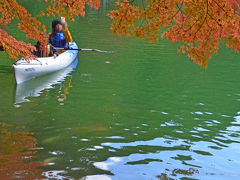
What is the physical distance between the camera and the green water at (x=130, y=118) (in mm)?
6758

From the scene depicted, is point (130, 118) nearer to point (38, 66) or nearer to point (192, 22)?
point (192, 22)

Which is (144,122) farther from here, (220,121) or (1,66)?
(1,66)

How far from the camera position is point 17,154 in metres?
6.86

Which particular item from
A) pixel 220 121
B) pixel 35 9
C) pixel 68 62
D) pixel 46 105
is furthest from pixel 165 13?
pixel 35 9

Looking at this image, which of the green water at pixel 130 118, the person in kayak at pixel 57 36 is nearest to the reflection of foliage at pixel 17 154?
the green water at pixel 130 118

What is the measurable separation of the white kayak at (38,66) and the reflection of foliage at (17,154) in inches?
172

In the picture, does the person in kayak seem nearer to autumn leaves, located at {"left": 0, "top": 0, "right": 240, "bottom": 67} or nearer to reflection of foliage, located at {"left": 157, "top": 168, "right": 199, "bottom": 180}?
autumn leaves, located at {"left": 0, "top": 0, "right": 240, "bottom": 67}

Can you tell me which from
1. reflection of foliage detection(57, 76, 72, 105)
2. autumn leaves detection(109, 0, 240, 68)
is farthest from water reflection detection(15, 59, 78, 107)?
autumn leaves detection(109, 0, 240, 68)

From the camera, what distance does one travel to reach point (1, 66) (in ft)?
49.0

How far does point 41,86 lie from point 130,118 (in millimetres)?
4338

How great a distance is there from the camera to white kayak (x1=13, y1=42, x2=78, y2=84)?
41.4ft

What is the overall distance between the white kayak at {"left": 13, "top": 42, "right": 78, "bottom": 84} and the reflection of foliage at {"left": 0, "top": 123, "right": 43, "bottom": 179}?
4.38 metres

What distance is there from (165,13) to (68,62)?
372 inches

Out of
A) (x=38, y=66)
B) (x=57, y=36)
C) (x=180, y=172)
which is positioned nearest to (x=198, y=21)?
(x=180, y=172)
